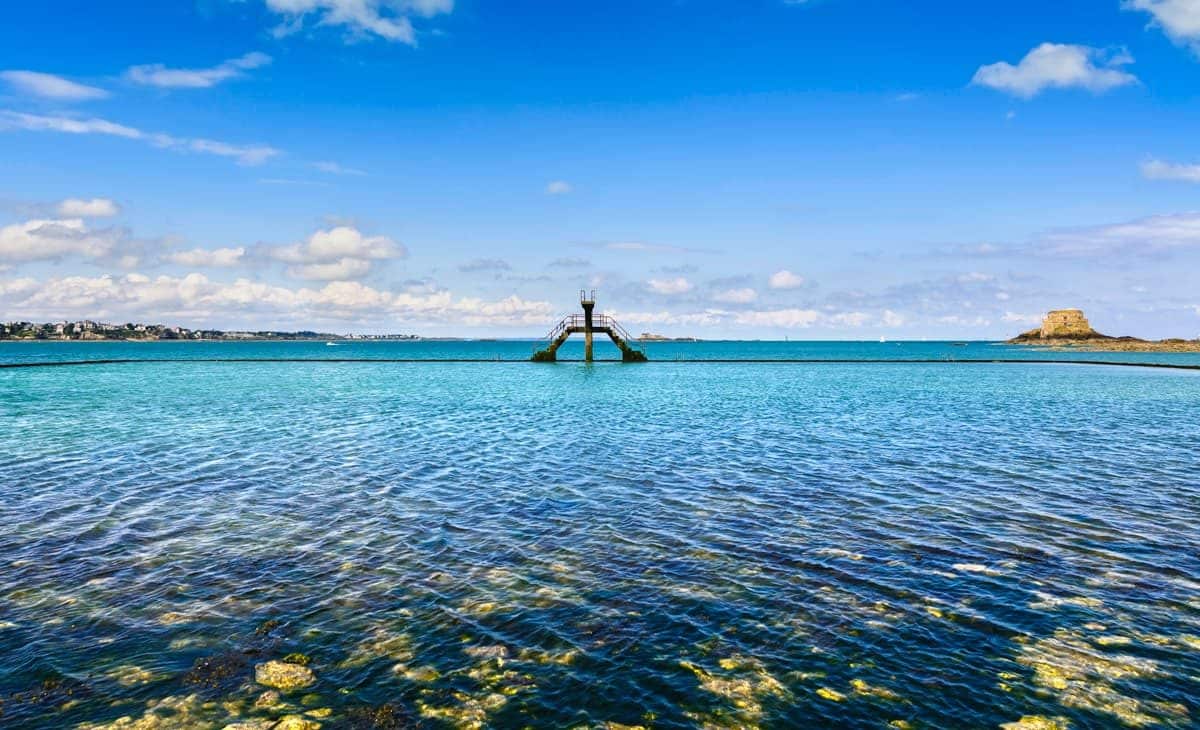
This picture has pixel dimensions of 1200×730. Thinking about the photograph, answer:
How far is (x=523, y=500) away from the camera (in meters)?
18.9

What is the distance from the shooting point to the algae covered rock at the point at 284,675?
8.80 m

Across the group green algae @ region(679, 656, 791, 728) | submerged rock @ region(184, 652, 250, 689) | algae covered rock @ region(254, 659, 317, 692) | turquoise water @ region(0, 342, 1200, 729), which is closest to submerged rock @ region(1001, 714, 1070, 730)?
turquoise water @ region(0, 342, 1200, 729)

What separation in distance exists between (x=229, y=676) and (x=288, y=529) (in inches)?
283

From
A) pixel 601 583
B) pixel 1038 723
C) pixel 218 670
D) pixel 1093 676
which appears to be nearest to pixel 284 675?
pixel 218 670

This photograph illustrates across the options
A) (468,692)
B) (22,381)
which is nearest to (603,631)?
(468,692)

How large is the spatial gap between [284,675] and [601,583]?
18.2ft

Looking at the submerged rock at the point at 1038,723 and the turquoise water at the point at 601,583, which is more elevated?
the turquoise water at the point at 601,583

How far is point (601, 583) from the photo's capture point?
12.5 meters

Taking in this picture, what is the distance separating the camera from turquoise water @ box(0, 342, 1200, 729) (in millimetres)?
8547

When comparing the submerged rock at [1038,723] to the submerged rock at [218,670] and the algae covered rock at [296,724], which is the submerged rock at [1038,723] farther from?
the submerged rock at [218,670]

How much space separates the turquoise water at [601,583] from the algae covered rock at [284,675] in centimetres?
15

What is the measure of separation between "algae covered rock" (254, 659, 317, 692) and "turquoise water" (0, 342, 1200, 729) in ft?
0.50

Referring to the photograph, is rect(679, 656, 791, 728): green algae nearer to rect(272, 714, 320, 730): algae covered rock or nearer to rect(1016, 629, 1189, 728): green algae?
rect(1016, 629, 1189, 728): green algae

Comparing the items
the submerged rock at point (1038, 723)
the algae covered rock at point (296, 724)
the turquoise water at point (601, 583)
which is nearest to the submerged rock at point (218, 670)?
the turquoise water at point (601, 583)
